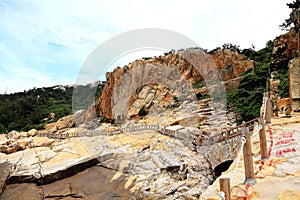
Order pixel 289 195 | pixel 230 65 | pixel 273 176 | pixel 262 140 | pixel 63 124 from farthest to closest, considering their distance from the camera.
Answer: pixel 63 124
pixel 230 65
pixel 262 140
pixel 273 176
pixel 289 195

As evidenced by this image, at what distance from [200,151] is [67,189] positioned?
557 cm

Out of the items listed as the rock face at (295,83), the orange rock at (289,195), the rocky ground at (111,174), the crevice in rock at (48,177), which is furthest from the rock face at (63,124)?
the orange rock at (289,195)

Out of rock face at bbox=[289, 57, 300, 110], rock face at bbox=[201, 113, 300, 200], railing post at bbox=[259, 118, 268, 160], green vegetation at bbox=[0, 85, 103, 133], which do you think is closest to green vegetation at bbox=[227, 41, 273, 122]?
rock face at bbox=[289, 57, 300, 110]

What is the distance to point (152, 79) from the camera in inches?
968

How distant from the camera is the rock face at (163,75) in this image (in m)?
23.4

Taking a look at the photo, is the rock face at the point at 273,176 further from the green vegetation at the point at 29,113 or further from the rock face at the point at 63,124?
the rock face at the point at 63,124

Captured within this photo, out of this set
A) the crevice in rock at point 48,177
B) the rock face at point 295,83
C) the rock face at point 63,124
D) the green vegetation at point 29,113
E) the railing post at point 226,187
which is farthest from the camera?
the green vegetation at point 29,113

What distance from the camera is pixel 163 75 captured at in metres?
24.6

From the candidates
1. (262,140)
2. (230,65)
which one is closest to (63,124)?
(230,65)

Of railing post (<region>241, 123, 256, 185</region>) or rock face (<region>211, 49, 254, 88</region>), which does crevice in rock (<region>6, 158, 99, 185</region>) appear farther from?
rock face (<region>211, 49, 254, 88</region>)

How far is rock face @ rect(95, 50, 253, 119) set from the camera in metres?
23.4

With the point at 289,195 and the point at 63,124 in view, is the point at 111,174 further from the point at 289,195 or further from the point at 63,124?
the point at 63,124

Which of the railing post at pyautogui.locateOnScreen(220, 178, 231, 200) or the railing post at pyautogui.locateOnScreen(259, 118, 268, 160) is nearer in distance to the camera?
the railing post at pyautogui.locateOnScreen(220, 178, 231, 200)

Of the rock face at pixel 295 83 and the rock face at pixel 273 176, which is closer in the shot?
the rock face at pixel 273 176
